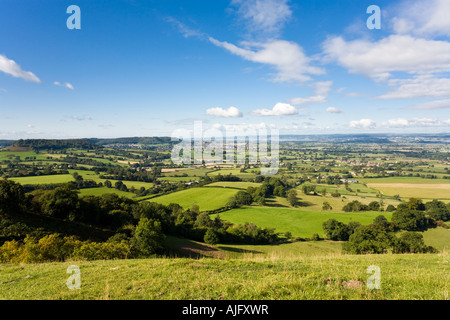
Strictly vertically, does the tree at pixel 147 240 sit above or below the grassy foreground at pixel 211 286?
below

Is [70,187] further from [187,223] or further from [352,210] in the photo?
[352,210]

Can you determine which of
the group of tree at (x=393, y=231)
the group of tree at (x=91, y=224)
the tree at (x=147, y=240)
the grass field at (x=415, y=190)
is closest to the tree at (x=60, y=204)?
the group of tree at (x=91, y=224)

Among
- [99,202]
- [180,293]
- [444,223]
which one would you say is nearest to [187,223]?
[99,202]

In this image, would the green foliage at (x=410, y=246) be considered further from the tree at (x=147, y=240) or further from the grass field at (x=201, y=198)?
the grass field at (x=201, y=198)

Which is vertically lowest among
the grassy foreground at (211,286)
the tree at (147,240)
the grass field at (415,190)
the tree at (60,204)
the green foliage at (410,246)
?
the grass field at (415,190)

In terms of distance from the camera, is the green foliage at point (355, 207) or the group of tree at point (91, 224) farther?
the green foliage at point (355, 207)

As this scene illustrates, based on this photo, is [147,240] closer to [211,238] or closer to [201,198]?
[211,238]
